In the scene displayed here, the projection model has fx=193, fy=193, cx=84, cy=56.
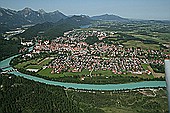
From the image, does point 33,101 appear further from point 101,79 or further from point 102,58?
point 102,58

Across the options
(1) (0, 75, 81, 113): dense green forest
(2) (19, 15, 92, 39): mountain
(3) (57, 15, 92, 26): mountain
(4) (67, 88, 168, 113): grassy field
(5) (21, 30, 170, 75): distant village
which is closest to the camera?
(1) (0, 75, 81, 113): dense green forest

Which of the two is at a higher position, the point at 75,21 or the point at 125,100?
the point at 75,21

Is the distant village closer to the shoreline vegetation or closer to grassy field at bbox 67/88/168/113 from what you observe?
the shoreline vegetation

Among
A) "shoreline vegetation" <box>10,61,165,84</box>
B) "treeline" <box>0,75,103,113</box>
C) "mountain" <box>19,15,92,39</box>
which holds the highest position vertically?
"mountain" <box>19,15,92,39</box>

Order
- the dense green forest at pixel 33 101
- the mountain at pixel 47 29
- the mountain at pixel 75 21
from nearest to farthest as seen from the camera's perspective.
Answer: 1. the dense green forest at pixel 33 101
2. the mountain at pixel 47 29
3. the mountain at pixel 75 21

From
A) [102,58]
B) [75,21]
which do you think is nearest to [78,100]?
[102,58]

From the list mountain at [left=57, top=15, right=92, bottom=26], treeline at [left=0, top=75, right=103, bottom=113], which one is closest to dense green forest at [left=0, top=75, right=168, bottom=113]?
treeline at [left=0, top=75, right=103, bottom=113]

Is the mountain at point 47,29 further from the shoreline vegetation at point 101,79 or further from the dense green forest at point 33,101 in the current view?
the dense green forest at point 33,101

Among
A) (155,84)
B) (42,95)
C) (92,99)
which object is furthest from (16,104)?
(155,84)

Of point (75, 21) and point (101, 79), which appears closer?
point (101, 79)

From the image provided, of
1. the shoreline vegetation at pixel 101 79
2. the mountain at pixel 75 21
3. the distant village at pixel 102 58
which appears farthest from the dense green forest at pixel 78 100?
the mountain at pixel 75 21
